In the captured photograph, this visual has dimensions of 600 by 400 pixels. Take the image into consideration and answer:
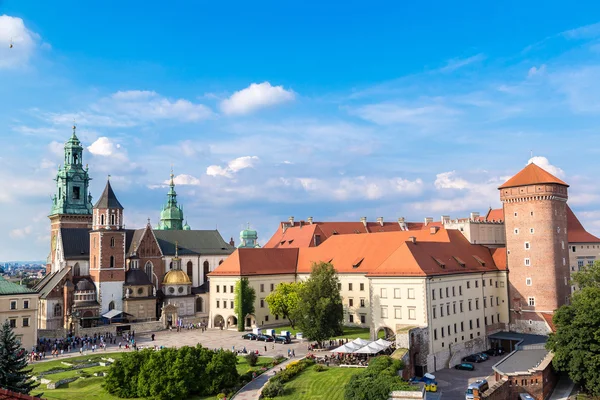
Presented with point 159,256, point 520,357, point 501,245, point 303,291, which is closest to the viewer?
point 520,357

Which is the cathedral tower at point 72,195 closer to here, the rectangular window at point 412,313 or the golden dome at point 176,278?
the golden dome at point 176,278

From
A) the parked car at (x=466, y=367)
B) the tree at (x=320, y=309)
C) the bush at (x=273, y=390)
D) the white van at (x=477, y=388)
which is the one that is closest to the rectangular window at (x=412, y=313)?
the parked car at (x=466, y=367)

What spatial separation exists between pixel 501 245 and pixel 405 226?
95.0 feet

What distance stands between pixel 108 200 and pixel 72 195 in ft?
72.1

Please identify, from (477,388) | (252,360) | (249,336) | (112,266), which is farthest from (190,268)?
(477,388)

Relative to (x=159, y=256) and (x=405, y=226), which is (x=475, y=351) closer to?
(x=405, y=226)

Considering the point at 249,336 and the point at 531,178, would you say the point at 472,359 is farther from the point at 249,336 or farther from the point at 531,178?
the point at 249,336

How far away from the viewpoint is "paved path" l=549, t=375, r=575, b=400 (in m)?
49.1

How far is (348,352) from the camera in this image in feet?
A: 163

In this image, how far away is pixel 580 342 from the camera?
4794 centimetres

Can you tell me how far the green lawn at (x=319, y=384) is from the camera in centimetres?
4263

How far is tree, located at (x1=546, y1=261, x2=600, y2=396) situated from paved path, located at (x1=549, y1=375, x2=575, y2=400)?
1.62m

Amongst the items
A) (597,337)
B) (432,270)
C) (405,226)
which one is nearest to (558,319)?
(597,337)

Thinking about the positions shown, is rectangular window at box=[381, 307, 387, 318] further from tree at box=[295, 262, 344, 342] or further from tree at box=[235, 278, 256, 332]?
tree at box=[235, 278, 256, 332]
